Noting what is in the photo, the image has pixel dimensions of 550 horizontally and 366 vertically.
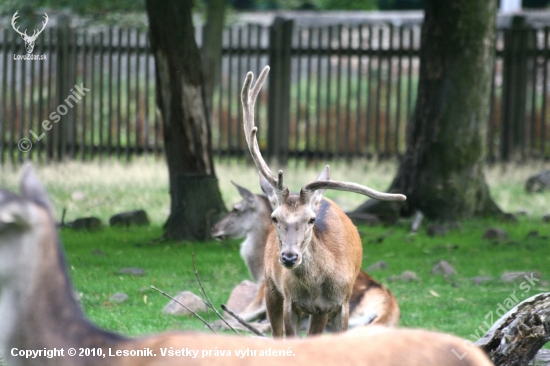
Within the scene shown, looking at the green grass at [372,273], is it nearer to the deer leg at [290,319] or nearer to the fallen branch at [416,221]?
the fallen branch at [416,221]

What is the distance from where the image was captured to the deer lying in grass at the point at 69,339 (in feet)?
6.98

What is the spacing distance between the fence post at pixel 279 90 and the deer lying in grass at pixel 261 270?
21.3 ft

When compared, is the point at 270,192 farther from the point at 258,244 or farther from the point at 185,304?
the point at 258,244

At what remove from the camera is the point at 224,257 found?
28.3 ft

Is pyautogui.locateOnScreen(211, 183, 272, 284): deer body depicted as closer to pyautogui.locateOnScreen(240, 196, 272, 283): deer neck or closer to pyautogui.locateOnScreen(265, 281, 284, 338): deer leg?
pyautogui.locateOnScreen(240, 196, 272, 283): deer neck

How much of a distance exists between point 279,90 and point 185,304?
8.50m

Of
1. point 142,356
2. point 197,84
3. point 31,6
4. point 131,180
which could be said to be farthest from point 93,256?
point 31,6

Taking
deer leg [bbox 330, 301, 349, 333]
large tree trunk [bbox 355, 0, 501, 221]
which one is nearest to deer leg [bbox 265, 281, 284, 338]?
deer leg [bbox 330, 301, 349, 333]

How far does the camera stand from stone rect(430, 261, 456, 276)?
314 inches

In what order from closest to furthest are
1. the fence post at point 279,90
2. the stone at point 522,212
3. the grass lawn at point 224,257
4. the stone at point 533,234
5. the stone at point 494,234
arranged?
1. the grass lawn at point 224,257
2. the stone at point 494,234
3. the stone at point 533,234
4. the stone at point 522,212
5. the fence post at point 279,90

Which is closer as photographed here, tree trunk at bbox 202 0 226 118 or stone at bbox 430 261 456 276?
stone at bbox 430 261 456 276

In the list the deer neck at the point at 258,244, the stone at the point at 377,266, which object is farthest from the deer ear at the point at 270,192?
the stone at the point at 377,266

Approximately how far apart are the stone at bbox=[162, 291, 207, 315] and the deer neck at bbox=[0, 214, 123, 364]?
421 cm

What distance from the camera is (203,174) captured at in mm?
9250
